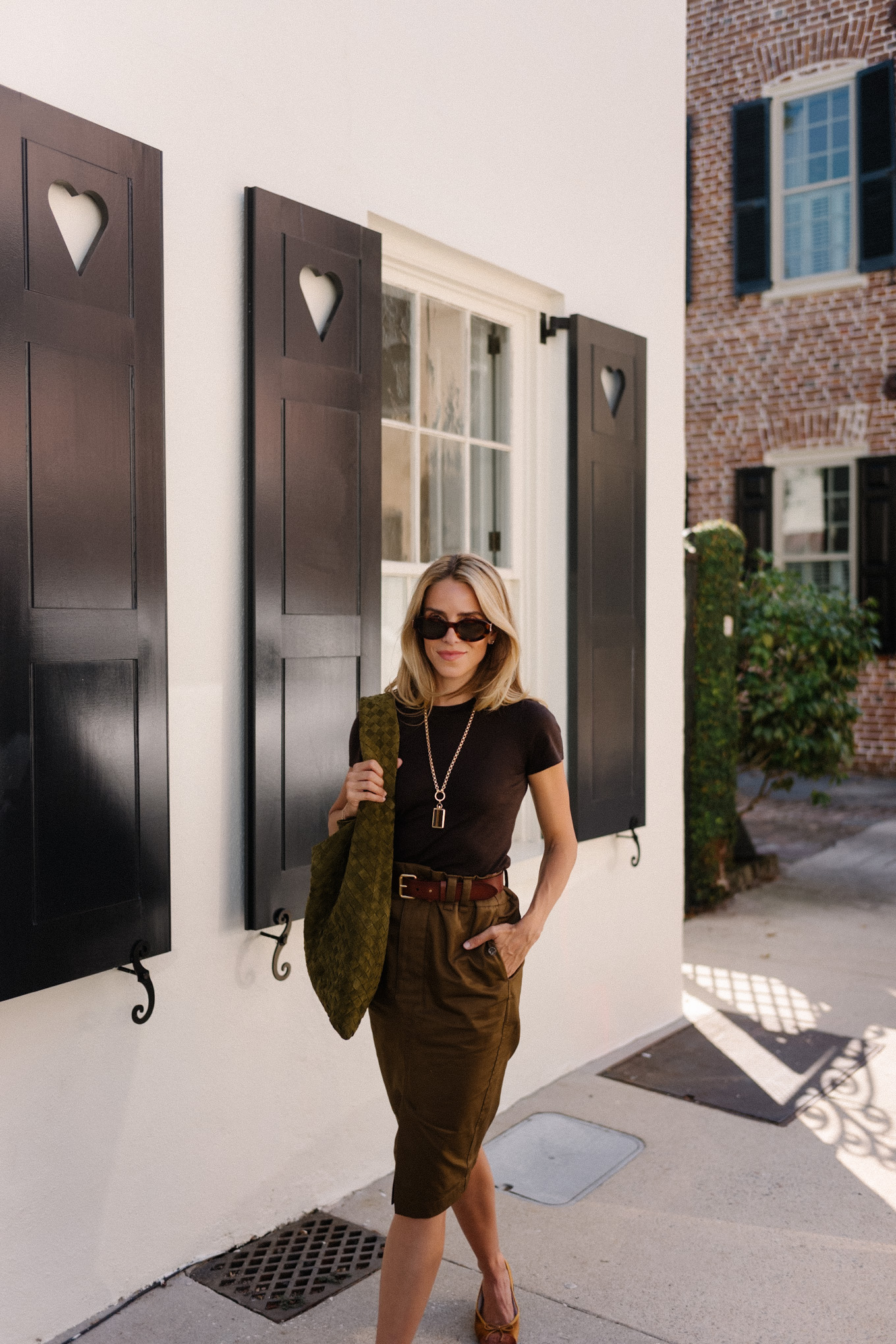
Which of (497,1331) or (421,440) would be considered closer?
(497,1331)

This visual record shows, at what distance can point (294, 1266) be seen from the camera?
2996 millimetres

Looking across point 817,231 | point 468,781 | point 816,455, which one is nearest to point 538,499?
point 468,781

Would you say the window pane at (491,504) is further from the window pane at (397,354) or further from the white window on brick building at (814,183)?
the white window on brick building at (814,183)

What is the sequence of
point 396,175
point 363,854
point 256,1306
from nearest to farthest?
point 363,854
point 256,1306
point 396,175

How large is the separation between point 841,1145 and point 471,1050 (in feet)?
6.64

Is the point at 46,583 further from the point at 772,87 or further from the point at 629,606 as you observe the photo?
the point at 772,87

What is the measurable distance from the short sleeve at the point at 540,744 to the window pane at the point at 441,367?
1.78 m

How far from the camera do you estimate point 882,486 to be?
1165 centimetres

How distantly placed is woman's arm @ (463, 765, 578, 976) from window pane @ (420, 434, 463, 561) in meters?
1.63

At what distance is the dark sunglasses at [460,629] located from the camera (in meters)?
2.40

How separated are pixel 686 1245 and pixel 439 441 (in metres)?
2.61

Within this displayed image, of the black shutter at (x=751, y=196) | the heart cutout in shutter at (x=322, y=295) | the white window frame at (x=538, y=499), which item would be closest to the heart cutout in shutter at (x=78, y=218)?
the heart cutout in shutter at (x=322, y=295)

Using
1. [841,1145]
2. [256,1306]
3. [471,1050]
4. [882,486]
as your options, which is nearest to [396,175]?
[471,1050]

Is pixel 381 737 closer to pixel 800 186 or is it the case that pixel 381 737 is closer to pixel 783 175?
pixel 800 186
